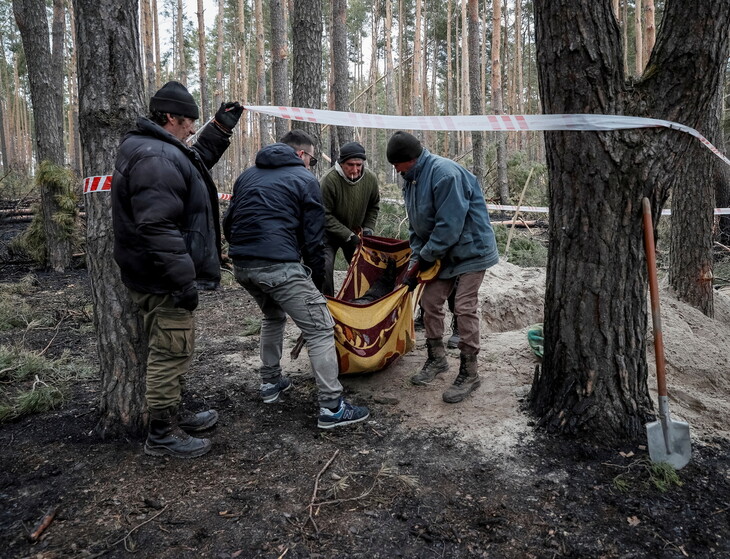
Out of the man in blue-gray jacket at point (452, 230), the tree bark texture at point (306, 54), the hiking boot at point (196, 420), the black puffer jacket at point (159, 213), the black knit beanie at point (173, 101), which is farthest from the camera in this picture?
the tree bark texture at point (306, 54)

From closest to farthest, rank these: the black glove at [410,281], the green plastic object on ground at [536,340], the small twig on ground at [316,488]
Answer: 1. the small twig on ground at [316,488]
2. the black glove at [410,281]
3. the green plastic object on ground at [536,340]

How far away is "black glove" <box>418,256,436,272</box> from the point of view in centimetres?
377

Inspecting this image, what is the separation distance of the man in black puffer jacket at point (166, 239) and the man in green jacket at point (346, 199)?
1.88 metres

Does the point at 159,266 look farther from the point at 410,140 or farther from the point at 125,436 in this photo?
the point at 410,140

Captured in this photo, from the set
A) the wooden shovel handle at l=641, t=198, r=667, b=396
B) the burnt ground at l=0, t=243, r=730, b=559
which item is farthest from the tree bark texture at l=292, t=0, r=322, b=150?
the wooden shovel handle at l=641, t=198, r=667, b=396

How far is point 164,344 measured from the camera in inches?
111

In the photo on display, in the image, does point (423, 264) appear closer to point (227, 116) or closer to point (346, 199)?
point (346, 199)

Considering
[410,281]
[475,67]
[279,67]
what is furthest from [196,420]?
[475,67]

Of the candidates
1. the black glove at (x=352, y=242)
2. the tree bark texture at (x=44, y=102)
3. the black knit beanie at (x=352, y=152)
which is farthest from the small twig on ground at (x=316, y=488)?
the tree bark texture at (x=44, y=102)

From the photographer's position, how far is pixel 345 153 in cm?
473

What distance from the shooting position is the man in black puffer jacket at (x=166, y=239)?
8.57 feet

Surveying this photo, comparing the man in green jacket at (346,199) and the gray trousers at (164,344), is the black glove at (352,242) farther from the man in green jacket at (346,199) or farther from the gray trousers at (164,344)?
the gray trousers at (164,344)

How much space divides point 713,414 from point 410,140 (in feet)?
8.84

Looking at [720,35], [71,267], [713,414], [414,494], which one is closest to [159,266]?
[414,494]
